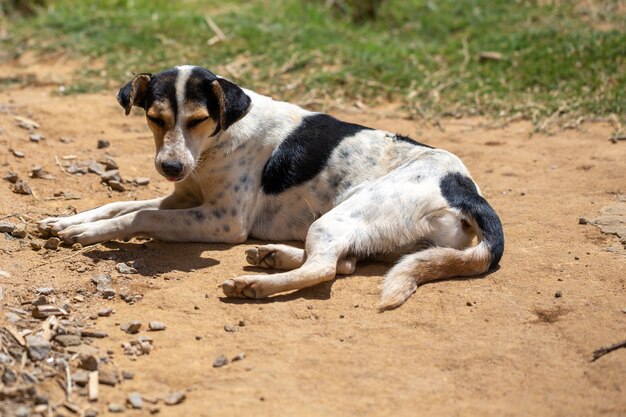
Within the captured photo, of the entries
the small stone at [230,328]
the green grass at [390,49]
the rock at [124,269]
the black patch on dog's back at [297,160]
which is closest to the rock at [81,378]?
Answer: the small stone at [230,328]

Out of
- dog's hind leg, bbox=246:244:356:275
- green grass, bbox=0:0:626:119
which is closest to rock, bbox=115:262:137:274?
dog's hind leg, bbox=246:244:356:275

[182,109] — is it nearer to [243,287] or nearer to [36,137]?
[243,287]

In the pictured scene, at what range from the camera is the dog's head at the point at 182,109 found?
6.17 m

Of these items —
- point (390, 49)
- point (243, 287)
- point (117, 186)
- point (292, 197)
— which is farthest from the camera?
point (390, 49)

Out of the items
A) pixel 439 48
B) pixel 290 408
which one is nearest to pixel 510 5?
pixel 439 48

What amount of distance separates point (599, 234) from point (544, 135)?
2.79 m

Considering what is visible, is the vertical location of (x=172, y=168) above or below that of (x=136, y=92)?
below

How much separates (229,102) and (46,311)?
2049 millimetres

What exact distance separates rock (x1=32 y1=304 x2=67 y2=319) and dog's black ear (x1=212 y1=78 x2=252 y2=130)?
74.0 inches

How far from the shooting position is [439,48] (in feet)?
39.9

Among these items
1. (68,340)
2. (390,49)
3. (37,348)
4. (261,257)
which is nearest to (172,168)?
(261,257)

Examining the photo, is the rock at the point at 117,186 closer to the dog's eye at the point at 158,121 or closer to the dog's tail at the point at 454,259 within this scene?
the dog's eye at the point at 158,121

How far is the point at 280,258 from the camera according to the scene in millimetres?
6141

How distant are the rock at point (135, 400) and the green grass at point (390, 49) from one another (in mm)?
6361
